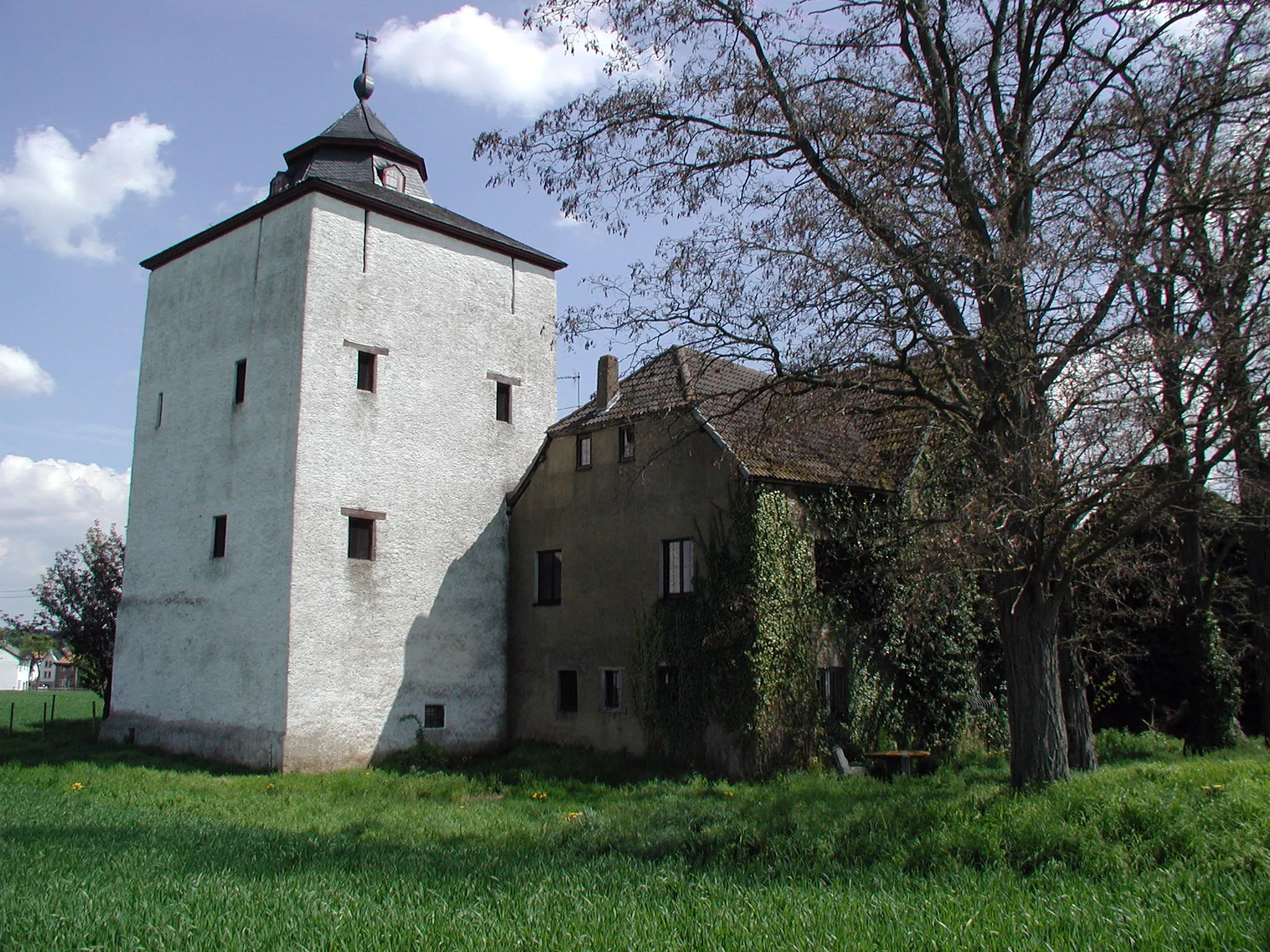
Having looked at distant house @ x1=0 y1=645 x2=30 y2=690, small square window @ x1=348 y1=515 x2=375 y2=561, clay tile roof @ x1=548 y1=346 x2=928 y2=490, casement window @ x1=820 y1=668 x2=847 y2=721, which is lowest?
casement window @ x1=820 y1=668 x2=847 y2=721

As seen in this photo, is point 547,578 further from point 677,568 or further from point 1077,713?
point 1077,713

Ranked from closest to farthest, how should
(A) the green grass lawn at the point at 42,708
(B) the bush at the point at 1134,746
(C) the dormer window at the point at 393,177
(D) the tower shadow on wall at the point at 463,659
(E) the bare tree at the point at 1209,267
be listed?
(E) the bare tree at the point at 1209,267 → (B) the bush at the point at 1134,746 → (D) the tower shadow on wall at the point at 463,659 → (C) the dormer window at the point at 393,177 → (A) the green grass lawn at the point at 42,708

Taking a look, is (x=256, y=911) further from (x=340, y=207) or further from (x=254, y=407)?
(x=340, y=207)

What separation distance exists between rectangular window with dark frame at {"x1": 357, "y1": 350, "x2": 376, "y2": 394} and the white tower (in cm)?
4

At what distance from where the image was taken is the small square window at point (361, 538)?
19828 millimetres

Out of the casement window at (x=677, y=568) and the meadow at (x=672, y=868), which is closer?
the meadow at (x=672, y=868)

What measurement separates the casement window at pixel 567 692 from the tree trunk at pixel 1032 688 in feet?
34.9

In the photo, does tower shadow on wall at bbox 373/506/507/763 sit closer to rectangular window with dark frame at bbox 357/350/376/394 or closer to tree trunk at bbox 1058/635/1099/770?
rectangular window with dark frame at bbox 357/350/376/394

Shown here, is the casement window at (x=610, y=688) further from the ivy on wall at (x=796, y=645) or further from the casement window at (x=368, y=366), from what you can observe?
the casement window at (x=368, y=366)

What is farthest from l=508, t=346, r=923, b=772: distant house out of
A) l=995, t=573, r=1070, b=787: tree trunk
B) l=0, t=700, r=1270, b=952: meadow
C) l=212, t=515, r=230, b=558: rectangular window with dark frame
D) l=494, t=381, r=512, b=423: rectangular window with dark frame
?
l=212, t=515, r=230, b=558: rectangular window with dark frame

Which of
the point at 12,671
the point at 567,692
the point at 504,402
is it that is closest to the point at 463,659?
the point at 567,692

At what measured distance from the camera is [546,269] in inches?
976

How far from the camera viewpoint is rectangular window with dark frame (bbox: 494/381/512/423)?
23.0 m

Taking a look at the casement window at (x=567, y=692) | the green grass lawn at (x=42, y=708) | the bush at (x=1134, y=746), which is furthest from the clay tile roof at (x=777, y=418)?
the green grass lawn at (x=42, y=708)
